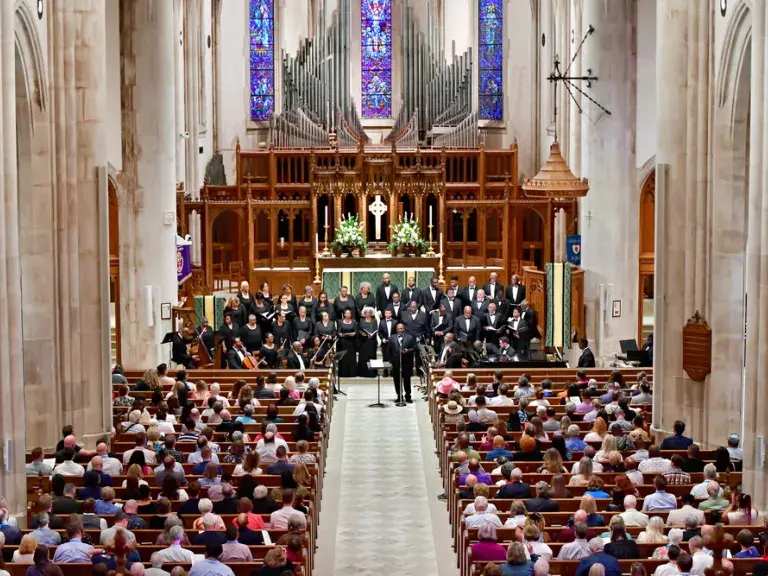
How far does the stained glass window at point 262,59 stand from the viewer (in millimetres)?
36656

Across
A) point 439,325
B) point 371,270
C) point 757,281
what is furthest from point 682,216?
point 371,270

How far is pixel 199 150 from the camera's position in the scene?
3347 cm

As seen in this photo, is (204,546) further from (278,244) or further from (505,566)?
(278,244)

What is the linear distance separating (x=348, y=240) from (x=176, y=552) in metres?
19.9

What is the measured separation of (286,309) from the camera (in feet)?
83.6

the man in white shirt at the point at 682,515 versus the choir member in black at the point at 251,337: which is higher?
the choir member in black at the point at 251,337

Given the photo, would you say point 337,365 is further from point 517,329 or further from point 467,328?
point 517,329

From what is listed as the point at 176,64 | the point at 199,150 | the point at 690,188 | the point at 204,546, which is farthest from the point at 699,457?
the point at 199,150

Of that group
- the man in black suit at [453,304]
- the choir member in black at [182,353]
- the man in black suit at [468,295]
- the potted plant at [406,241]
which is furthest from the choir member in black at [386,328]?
the potted plant at [406,241]

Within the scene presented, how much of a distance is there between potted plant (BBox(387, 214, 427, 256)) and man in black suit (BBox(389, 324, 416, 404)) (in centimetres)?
835

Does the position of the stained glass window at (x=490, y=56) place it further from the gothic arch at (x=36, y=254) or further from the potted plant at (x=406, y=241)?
the gothic arch at (x=36, y=254)

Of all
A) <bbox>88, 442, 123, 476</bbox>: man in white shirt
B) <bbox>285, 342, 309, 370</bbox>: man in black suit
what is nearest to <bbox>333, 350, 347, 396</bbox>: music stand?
<bbox>285, 342, 309, 370</bbox>: man in black suit

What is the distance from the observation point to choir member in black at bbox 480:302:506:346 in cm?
2512

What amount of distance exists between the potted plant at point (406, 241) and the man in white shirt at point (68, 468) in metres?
17.1
